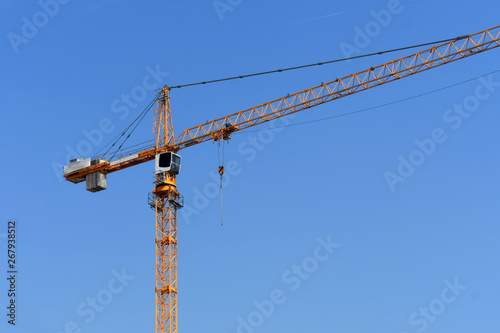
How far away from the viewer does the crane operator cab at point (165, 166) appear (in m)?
112

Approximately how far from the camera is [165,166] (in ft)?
368

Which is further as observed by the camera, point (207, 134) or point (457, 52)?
point (207, 134)

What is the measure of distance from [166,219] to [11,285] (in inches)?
851

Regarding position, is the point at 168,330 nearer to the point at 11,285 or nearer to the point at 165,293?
the point at 165,293

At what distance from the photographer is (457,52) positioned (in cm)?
10538

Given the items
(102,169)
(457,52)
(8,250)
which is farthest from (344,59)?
(8,250)

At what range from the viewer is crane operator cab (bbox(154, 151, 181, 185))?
4405 inches

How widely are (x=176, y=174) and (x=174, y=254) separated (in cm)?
838

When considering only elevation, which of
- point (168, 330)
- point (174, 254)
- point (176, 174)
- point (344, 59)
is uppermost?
point (344, 59)

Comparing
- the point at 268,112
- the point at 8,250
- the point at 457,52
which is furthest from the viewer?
the point at 268,112

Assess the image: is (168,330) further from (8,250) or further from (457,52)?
(457,52)

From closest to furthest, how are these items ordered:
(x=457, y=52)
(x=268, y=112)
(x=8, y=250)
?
(x=8, y=250) → (x=457, y=52) → (x=268, y=112)

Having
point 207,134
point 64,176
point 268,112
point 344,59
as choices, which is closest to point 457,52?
point 344,59

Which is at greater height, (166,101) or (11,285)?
(166,101)
